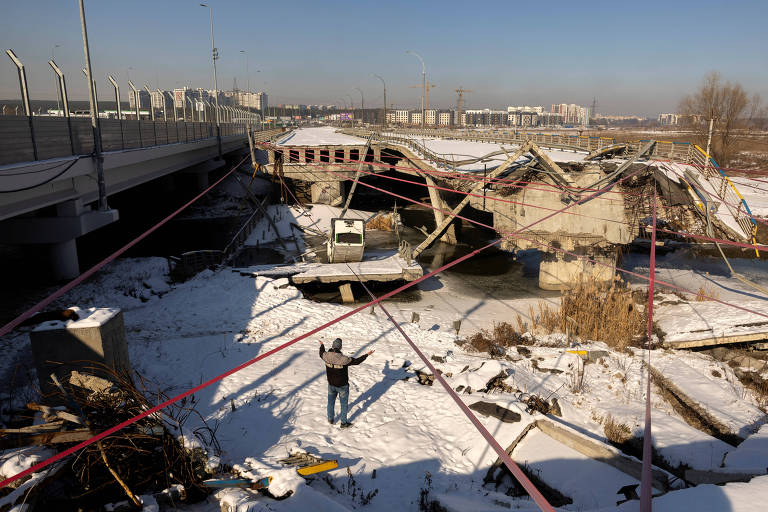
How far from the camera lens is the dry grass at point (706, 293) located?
55.4ft

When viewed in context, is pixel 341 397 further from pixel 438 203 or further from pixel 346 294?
pixel 438 203

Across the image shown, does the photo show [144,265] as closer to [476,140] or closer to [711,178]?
[711,178]

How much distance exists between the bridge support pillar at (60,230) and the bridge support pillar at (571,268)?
1766 centimetres

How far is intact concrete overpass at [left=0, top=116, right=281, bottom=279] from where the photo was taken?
1177 centimetres

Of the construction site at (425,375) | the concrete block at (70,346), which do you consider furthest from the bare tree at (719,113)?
the concrete block at (70,346)

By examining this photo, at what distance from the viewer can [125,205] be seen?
137 ft

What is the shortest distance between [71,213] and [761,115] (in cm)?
8801

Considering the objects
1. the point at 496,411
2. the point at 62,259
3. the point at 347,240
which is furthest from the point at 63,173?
the point at 496,411

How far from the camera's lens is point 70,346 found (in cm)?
800

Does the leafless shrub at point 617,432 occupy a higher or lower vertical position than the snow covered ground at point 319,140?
lower

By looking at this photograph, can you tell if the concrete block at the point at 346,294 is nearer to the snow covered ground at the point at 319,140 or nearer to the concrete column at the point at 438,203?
the concrete column at the point at 438,203

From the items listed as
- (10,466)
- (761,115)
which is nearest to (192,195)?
(10,466)

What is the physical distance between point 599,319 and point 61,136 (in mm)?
17170

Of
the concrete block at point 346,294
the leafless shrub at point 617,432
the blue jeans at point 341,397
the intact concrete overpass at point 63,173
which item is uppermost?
the intact concrete overpass at point 63,173
